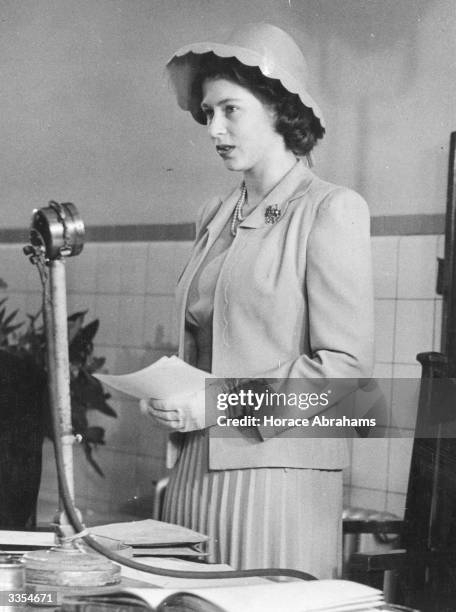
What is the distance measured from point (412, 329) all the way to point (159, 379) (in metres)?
0.91

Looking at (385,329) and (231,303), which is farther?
(385,329)

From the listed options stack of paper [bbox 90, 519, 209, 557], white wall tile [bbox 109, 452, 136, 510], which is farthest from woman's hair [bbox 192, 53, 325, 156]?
white wall tile [bbox 109, 452, 136, 510]

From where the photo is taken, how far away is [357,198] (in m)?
1.36

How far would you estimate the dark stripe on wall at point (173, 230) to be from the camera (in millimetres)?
1890

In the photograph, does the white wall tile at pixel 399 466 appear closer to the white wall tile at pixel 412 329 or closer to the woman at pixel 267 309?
the white wall tile at pixel 412 329

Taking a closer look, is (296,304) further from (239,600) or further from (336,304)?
(239,600)

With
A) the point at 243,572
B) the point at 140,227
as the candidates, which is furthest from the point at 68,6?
the point at 243,572

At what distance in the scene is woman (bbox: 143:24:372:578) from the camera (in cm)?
133

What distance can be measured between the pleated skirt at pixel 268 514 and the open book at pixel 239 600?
56 centimetres

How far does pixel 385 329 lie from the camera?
1948 millimetres

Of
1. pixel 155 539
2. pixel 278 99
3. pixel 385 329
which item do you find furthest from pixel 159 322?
pixel 155 539

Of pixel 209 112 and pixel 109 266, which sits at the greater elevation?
pixel 209 112

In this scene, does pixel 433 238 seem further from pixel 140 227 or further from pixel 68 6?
pixel 68 6

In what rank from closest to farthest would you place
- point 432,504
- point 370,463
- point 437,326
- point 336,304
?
point 336,304 → point 432,504 → point 437,326 → point 370,463
